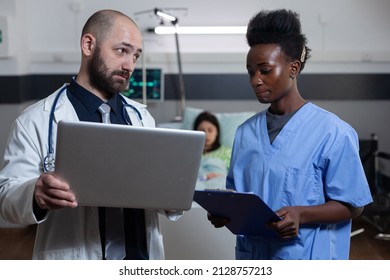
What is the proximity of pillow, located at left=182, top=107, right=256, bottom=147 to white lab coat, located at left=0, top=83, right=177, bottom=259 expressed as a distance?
1.47 metres

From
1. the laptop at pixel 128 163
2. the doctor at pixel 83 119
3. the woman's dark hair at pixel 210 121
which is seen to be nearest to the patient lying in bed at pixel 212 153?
the woman's dark hair at pixel 210 121

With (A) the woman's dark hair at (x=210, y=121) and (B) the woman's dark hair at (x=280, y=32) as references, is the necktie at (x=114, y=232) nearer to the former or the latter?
(B) the woman's dark hair at (x=280, y=32)

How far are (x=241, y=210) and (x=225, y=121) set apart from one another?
1.58 m

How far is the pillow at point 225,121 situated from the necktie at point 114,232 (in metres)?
1.47

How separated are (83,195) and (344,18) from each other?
147 centimetres

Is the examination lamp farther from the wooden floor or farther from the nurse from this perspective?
the nurse

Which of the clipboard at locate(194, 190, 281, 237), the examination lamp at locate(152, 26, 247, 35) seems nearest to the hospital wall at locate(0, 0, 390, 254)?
the examination lamp at locate(152, 26, 247, 35)

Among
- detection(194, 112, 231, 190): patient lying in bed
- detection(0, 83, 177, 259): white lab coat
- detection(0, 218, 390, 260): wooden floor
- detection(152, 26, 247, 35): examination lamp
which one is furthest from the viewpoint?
detection(194, 112, 231, 190): patient lying in bed

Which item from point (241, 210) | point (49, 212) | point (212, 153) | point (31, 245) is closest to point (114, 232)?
point (49, 212)

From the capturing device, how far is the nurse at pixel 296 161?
89cm

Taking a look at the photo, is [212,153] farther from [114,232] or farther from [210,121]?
[114,232]

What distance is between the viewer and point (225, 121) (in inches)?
96.2

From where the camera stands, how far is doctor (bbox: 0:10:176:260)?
889mm
